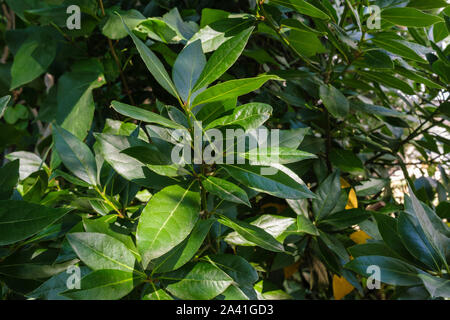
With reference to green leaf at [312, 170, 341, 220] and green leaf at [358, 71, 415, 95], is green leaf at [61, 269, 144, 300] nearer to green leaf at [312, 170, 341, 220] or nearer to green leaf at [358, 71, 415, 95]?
green leaf at [312, 170, 341, 220]

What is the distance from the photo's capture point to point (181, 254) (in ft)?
1.52

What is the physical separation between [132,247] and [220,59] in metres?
0.29

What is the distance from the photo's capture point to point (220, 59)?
18.6 inches

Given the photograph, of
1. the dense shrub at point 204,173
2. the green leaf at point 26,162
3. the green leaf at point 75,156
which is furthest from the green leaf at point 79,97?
the green leaf at point 75,156

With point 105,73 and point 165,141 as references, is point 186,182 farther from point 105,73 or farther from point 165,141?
point 105,73

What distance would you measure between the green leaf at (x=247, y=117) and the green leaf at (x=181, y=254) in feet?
0.45

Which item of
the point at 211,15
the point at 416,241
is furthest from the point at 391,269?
the point at 211,15

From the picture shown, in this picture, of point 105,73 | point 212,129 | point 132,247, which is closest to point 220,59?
point 212,129

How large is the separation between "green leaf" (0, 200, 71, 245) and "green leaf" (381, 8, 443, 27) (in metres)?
0.63

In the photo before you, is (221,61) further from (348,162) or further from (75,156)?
(348,162)

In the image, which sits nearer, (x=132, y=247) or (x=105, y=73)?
(x=132, y=247)

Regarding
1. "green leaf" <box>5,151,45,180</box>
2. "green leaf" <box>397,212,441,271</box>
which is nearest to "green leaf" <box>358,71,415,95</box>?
"green leaf" <box>397,212,441,271</box>

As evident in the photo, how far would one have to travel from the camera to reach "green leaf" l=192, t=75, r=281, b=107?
0.45m
